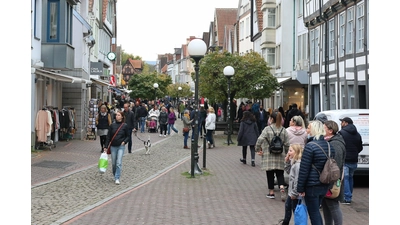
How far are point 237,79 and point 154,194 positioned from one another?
72.1 ft

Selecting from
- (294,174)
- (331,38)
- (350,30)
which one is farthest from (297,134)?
(331,38)

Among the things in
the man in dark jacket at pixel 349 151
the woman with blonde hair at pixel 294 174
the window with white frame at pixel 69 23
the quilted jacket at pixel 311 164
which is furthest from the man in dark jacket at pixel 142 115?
the quilted jacket at pixel 311 164

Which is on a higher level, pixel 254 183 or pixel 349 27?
pixel 349 27

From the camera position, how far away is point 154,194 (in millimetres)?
13516

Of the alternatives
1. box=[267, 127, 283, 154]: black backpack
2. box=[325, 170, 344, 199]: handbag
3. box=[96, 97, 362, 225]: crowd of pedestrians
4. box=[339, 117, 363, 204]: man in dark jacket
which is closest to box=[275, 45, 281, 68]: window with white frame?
box=[96, 97, 362, 225]: crowd of pedestrians

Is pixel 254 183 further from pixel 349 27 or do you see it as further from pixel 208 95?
pixel 208 95

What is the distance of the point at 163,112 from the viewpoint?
3469 centimetres

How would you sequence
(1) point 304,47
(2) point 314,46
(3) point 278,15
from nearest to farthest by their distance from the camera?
(2) point 314,46, (1) point 304,47, (3) point 278,15

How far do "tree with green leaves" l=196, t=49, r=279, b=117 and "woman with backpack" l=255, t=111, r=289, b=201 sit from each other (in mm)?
21694

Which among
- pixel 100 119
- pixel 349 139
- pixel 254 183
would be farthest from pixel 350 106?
pixel 349 139

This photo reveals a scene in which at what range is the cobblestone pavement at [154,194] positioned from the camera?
10.9m

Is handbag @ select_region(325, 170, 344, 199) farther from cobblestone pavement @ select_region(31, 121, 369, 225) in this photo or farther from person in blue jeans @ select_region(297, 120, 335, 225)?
cobblestone pavement @ select_region(31, 121, 369, 225)

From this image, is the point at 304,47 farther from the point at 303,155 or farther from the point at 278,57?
the point at 303,155

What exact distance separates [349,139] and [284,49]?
30.4 metres
